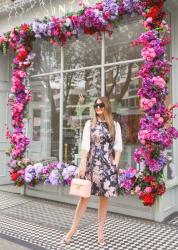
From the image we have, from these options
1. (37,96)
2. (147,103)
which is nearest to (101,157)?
(147,103)

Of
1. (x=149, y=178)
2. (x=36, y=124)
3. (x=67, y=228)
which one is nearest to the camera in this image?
(x=67, y=228)

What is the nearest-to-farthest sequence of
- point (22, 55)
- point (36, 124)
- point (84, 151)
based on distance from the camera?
point (84, 151)
point (22, 55)
point (36, 124)

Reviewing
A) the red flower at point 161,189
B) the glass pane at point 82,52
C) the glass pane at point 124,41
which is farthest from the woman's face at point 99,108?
the glass pane at point 82,52

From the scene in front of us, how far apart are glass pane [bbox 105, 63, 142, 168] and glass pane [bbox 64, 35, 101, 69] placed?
0.51m

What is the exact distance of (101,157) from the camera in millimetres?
5262

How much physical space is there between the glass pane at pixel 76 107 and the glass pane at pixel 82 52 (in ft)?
0.67

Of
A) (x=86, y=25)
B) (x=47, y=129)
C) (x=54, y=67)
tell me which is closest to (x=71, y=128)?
(x=47, y=129)

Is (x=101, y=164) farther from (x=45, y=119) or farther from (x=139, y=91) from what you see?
(x=45, y=119)

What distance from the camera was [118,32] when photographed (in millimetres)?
7859

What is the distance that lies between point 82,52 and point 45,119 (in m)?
1.86

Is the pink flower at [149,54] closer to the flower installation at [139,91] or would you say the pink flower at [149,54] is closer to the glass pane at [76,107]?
the flower installation at [139,91]

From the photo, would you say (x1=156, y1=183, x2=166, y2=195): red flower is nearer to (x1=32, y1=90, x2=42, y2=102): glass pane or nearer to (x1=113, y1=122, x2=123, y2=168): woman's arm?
(x1=113, y1=122, x2=123, y2=168): woman's arm

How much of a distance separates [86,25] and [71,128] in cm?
224

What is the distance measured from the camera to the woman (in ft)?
17.1
